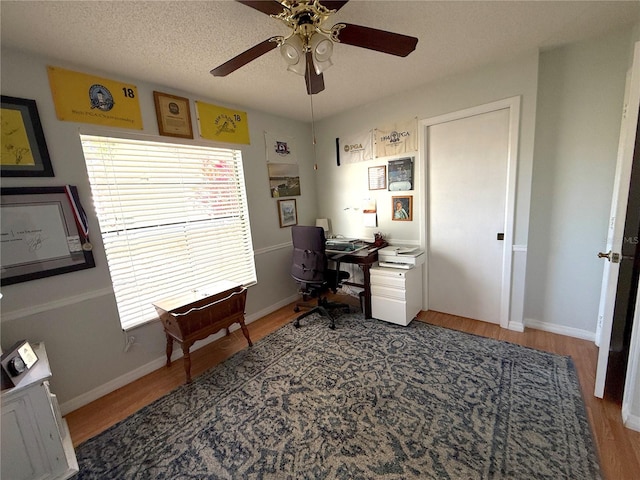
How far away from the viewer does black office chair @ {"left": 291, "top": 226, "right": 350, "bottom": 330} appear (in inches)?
103

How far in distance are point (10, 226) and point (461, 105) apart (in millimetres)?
3512

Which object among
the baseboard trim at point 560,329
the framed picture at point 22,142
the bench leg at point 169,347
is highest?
the framed picture at point 22,142

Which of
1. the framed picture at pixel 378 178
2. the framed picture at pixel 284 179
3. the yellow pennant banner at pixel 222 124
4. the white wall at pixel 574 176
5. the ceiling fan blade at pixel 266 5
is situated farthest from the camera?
the framed picture at pixel 284 179

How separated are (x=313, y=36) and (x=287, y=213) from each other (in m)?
2.19

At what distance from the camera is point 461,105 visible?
243 centimetres

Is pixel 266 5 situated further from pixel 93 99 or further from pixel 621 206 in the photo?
pixel 621 206

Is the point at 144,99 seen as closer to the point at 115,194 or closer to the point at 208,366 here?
the point at 115,194

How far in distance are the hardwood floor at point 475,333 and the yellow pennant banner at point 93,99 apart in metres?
2.02

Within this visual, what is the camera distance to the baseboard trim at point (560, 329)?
2.25 metres

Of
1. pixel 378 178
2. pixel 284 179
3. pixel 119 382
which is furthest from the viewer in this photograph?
pixel 284 179

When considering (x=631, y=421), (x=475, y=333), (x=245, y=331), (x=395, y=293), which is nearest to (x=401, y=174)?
(x=395, y=293)

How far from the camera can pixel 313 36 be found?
1.27 meters

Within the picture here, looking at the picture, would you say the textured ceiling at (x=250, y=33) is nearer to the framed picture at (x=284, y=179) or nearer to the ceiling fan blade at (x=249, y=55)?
the ceiling fan blade at (x=249, y=55)

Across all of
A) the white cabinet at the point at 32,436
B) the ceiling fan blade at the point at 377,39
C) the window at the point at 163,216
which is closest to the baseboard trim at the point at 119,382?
the window at the point at 163,216
